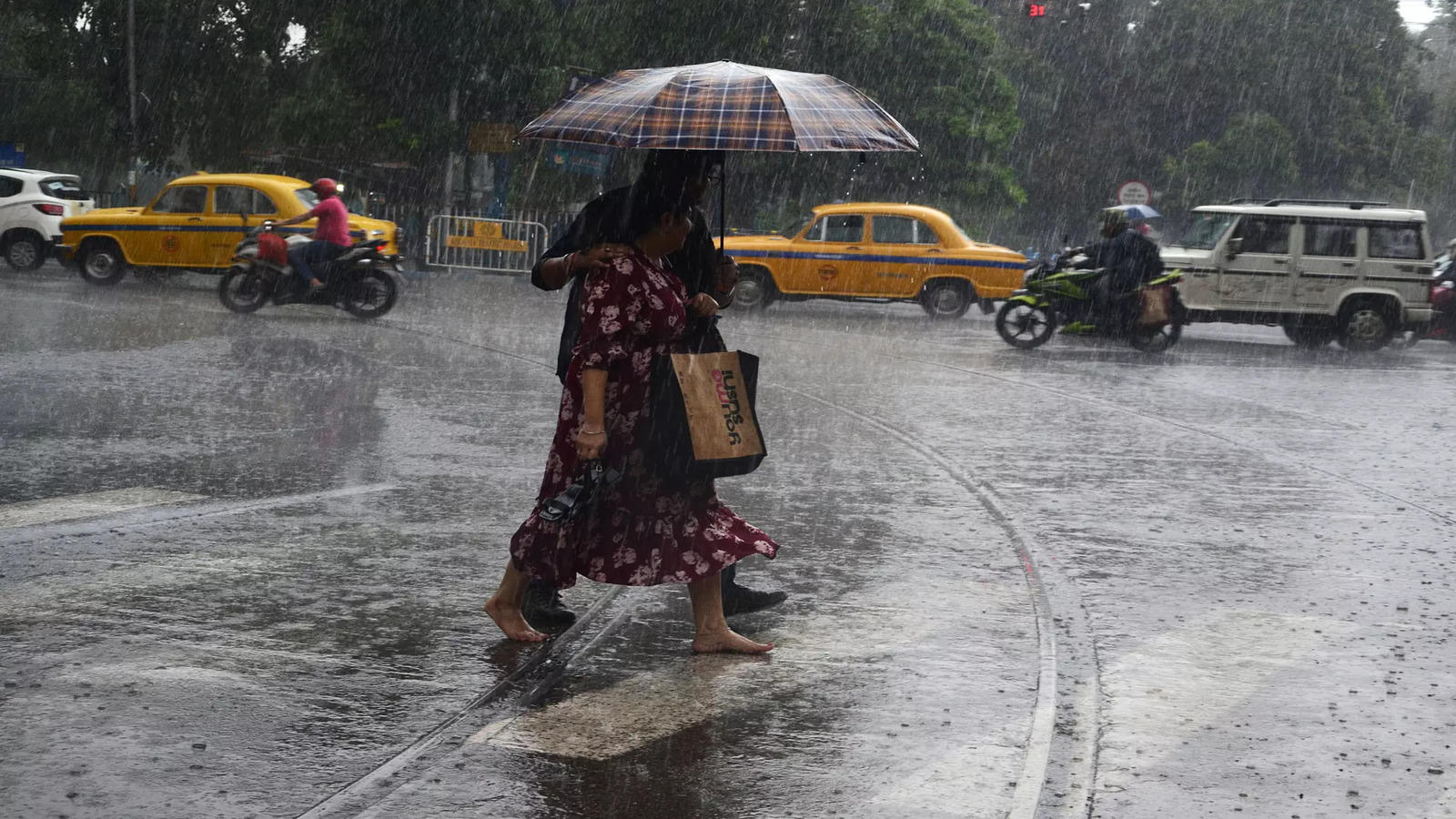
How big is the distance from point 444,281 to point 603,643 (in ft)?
79.1

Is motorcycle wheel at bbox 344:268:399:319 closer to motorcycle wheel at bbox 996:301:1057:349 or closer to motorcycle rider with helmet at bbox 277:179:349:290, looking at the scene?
motorcycle rider with helmet at bbox 277:179:349:290

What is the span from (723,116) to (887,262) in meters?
18.8

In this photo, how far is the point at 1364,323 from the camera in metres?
21.2

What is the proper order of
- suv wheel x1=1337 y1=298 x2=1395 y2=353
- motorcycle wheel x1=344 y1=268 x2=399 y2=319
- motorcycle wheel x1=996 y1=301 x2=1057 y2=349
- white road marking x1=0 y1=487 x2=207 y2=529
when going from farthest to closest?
suv wheel x1=1337 y1=298 x2=1395 y2=353 → motorcycle wheel x1=996 y1=301 x2=1057 y2=349 → motorcycle wheel x1=344 y1=268 x2=399 y2=319 → white road marking x1=0 y1=487 x2=207 y2=529

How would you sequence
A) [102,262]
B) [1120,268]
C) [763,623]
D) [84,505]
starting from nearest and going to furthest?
[763,623] < [84,505] < [1120,268] < [102,262]

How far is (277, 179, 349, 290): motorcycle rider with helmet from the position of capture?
18.8 metres

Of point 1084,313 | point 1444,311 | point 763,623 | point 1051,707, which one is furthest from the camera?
point 1444,311

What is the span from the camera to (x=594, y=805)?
406cm

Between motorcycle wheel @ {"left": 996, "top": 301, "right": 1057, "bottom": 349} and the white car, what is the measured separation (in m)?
14.8

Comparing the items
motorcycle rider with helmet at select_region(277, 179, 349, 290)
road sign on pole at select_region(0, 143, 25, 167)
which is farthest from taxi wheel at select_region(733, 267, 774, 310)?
road sign on pole at select_region(0, 143, 25, 167)

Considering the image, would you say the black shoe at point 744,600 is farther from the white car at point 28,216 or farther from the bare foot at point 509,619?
the white car at point 28,216

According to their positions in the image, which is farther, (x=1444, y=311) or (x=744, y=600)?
(x=1444, y=311)

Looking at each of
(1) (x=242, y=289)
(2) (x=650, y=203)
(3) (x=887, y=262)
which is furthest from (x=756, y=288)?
(2) (x=650, y=203)

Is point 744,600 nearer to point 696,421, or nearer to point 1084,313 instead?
point 696,421
